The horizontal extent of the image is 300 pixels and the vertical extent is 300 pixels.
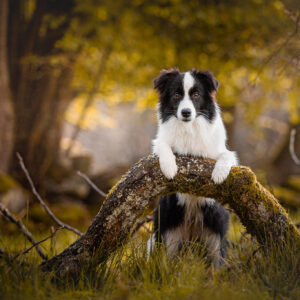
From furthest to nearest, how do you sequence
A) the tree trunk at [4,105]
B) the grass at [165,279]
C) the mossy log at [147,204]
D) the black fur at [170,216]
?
the tree trunk at [4,105] < the black fur at [170,216] < the mossy log at [147,204] < the grass at [165,279]

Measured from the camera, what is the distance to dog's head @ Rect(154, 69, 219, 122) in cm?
333

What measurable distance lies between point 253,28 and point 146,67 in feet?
8.98

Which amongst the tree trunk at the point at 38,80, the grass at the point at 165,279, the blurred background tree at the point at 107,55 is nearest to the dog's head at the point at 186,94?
the grass at the point at 165,279

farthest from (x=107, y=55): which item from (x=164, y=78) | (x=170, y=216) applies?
(x=170, y=216)

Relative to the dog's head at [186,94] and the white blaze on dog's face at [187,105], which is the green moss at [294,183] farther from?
the white blaze on dog's face at [187,105]

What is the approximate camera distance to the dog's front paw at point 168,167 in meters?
2.76

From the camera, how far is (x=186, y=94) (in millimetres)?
3408

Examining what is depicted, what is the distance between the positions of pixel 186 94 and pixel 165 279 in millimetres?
1839

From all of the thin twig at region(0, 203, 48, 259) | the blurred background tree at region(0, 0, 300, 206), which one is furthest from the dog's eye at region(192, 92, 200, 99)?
the blurred background tree at region(0, 0, 300, 206)

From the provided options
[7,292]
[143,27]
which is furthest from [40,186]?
[7,292]

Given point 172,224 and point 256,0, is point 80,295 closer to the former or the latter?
point 172,224

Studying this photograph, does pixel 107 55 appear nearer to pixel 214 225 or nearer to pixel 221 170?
pixel 214 225

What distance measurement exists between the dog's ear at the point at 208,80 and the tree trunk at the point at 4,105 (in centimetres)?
587

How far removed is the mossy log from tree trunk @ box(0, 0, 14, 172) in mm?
5939
